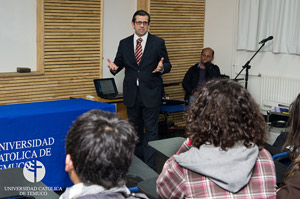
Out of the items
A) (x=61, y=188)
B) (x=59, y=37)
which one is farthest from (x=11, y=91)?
(x=61, y=188)

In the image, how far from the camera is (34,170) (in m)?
3.84

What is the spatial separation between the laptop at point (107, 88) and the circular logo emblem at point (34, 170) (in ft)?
8.20

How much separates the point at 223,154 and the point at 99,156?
0.67m

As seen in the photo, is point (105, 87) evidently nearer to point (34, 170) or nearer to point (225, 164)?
point (34, 170)

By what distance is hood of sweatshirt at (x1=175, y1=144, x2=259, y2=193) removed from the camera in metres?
1.83

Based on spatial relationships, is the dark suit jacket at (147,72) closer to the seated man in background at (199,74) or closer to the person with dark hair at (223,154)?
the seated man in background at (199,74)

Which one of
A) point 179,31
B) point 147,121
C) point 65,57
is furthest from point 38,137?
point 179,31

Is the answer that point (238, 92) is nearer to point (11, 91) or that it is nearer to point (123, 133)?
point (123, 133)

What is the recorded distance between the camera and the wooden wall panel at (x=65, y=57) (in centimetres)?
586

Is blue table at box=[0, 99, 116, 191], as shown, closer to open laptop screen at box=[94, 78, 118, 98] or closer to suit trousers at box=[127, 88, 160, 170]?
suit trousers at box=[127, 88, 160, 170]

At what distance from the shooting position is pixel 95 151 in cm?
143

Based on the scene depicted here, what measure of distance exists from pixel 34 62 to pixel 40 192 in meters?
3.56

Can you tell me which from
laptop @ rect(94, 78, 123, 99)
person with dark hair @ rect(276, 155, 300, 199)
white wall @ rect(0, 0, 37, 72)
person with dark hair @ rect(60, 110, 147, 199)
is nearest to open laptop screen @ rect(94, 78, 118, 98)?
laptop @ rect(94, 78, 123, 99)

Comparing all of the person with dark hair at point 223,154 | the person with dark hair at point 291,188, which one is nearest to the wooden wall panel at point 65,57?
the person with dark hair at point 223,154
